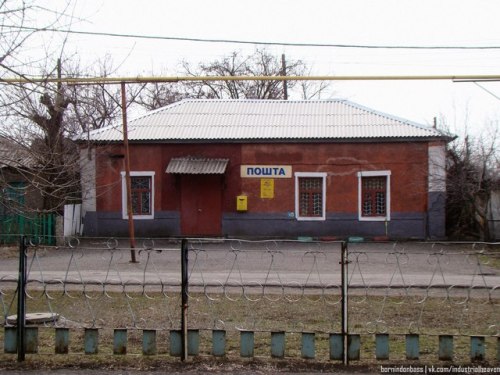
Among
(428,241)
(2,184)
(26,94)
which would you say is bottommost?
(428,241)

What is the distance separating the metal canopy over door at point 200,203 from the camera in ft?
74.5

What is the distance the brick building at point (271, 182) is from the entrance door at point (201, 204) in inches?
1.5

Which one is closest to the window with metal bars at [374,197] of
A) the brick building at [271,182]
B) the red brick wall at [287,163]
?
the brick building at [271,182]

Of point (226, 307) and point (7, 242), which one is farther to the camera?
point (7, 242)

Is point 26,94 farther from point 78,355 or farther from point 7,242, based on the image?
point 7,242

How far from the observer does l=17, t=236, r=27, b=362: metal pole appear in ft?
18.8

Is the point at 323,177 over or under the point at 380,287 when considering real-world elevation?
over

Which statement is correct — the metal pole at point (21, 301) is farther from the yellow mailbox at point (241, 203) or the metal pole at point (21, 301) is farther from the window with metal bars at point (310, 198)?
the window with metal bars at point (310, 198)

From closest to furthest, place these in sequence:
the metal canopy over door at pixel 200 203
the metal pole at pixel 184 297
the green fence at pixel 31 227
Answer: the metal pole at pixel 184 297 < the green fence at pixel 31 227 < the metal canopy over door at pixel 200 203

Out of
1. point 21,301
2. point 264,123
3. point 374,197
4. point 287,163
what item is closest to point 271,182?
point 287,163

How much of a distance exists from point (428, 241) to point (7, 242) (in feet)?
48.7

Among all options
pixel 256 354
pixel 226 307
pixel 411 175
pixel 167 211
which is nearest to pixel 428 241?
pixel 411 175

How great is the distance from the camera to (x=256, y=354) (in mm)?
6168

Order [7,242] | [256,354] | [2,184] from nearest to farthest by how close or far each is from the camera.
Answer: [256,354] < [2,184] < [7,242]
